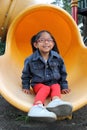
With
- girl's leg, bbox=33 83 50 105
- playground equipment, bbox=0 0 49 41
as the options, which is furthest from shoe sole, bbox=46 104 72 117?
playground equipment, bbox=0 0 49 41

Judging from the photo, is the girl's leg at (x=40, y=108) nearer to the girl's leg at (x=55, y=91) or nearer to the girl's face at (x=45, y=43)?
the girl's leg at (x=55, y=91)

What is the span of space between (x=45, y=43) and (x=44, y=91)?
0.52 m

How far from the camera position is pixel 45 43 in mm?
3230

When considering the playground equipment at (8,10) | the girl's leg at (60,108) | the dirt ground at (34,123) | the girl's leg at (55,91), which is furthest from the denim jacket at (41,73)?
the playground equipment at (8,10)

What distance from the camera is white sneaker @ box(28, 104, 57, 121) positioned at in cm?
245

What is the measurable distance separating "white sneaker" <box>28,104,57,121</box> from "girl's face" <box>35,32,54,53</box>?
0.77 meters

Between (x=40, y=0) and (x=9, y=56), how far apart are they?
1.19 m

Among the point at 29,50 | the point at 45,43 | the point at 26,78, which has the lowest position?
the point at 26,78

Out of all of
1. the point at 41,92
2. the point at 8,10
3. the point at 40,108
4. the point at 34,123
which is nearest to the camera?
the point at 40,108

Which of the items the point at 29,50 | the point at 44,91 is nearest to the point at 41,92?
the point at 44,91

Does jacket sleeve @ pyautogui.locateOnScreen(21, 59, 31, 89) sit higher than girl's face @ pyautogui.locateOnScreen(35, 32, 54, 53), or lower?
lower

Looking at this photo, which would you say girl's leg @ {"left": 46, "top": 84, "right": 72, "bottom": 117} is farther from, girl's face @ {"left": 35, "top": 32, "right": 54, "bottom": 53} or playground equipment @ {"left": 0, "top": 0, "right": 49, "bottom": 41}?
playground equipment @ {"left": 0, "top": 0, "right": 49, "bottom": 41}

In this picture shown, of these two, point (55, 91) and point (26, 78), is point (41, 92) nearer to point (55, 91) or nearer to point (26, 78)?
point (55, 91)

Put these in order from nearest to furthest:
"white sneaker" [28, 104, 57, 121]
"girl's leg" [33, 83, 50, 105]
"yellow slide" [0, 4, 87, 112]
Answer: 1. "white sneaker" [28, 104, 57, 121]
2. "girl's leg" [33, 83, 50, 105]
3. "yellow slide" [0, 4, 87, 112]
